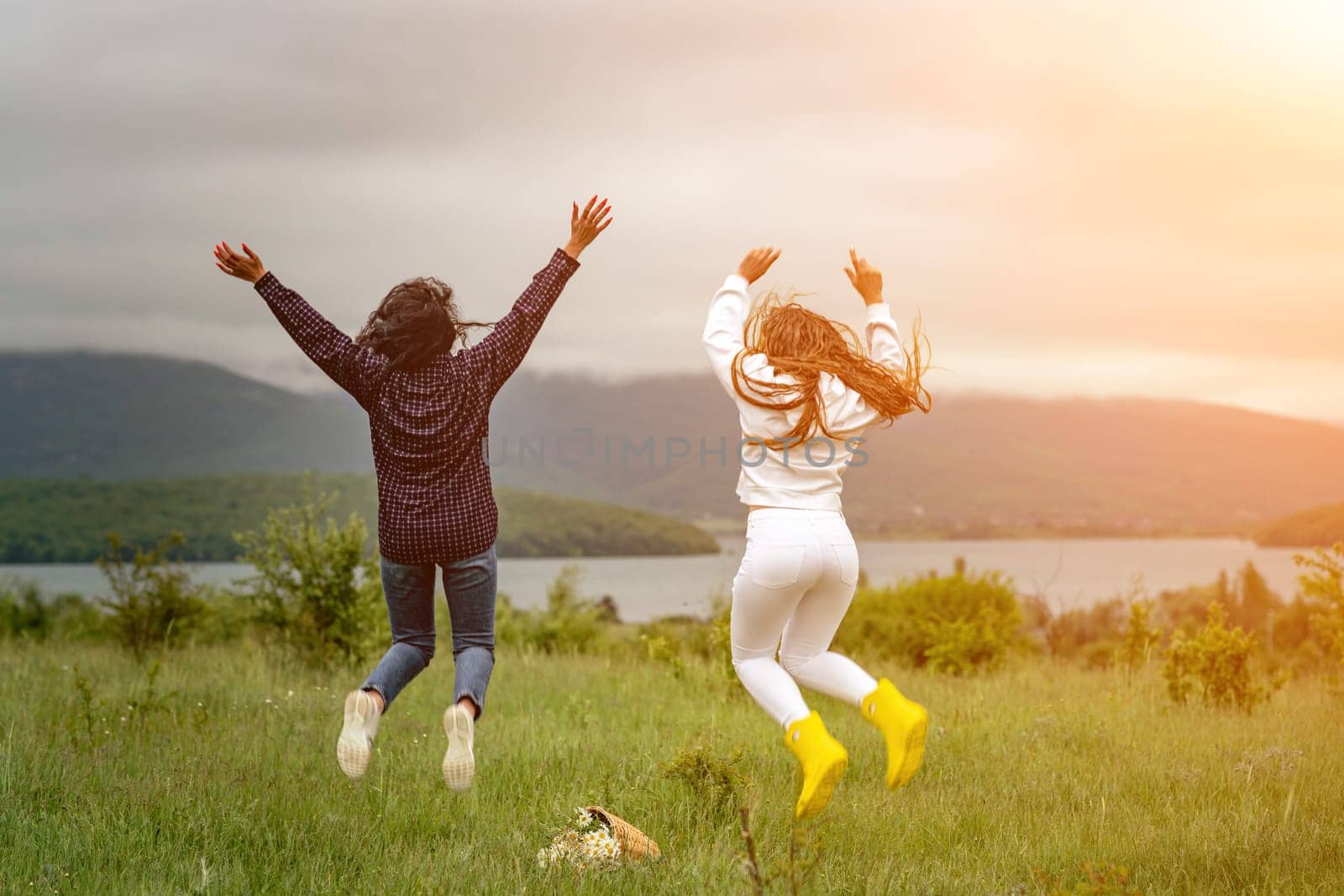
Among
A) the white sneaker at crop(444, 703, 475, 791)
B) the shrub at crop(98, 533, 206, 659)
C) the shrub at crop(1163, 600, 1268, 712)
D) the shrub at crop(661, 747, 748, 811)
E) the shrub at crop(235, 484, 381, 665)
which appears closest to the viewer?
the white sneaker at crop(444, 703, 475, 791)

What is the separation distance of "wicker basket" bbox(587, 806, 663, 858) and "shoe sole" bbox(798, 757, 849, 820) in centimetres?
72

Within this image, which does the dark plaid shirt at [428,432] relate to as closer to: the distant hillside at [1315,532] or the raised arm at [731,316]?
the raised arm at [731,316]

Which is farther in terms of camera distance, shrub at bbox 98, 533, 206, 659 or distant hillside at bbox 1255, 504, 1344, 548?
shrub at bbox 98, 533, 206, 659

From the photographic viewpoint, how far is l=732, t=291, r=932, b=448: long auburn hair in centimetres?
542

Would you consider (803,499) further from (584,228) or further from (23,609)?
(23,609)

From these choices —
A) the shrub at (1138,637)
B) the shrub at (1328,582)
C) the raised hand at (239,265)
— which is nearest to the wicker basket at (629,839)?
the raised hand at (239,265)

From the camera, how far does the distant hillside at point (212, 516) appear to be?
26.0 meters

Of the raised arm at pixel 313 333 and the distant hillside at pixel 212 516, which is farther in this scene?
the distant hillside at pixel 212 516

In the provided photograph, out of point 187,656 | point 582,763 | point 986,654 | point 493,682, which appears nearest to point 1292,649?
point 986,654

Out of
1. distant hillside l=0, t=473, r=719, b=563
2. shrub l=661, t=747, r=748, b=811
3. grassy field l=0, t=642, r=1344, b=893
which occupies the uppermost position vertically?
shrub l=661, t=747, r=748, b=811

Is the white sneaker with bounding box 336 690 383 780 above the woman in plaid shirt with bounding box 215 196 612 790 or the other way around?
the other way around

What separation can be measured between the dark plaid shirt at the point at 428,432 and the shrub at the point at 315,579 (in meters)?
5.93

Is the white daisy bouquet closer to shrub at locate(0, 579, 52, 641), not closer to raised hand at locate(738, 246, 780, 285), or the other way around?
raised hand at locate(738, 246, 780, 285)

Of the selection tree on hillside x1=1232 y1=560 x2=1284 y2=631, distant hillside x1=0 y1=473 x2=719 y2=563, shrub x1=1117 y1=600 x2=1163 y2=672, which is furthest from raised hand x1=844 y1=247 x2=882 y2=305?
distant hillside x1=0 y1=473 x2=719 y2=563
